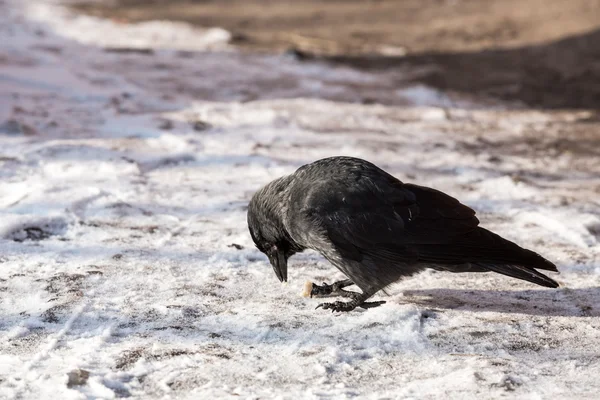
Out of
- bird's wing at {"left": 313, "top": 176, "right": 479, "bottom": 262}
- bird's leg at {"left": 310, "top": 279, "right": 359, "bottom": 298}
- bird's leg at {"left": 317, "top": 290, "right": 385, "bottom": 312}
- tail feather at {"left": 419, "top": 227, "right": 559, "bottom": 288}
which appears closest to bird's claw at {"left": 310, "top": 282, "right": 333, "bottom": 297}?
bird's leg at {"left": 310, "top": 279, "right": 359, "bottom": 298}

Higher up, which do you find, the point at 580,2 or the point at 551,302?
the point at 580,2

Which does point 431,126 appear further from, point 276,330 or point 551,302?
point 276,330

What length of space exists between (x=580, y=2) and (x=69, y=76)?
6911 mm

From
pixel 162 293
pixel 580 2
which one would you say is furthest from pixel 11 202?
pixel 580 2

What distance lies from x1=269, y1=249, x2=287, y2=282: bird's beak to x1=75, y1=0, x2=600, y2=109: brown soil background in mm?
4707

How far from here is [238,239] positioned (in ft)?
14.2

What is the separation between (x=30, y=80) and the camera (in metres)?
6.97

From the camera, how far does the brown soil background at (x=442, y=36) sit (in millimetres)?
8508

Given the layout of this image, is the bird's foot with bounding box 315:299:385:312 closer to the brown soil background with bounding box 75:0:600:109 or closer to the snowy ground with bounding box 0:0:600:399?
the snowy ground with bounding box 0:0:600:399

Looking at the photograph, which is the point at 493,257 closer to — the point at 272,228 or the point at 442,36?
the point at 272,228

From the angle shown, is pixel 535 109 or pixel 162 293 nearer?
pixel 162 293

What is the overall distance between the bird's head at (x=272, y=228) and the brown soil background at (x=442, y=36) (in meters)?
4.68

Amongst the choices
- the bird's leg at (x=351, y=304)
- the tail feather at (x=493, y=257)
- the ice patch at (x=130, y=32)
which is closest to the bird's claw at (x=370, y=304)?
the bird's leg at (x=351, y=304)

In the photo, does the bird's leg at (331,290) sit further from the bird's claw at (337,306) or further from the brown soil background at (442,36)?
the brown soil background at (442,36)
